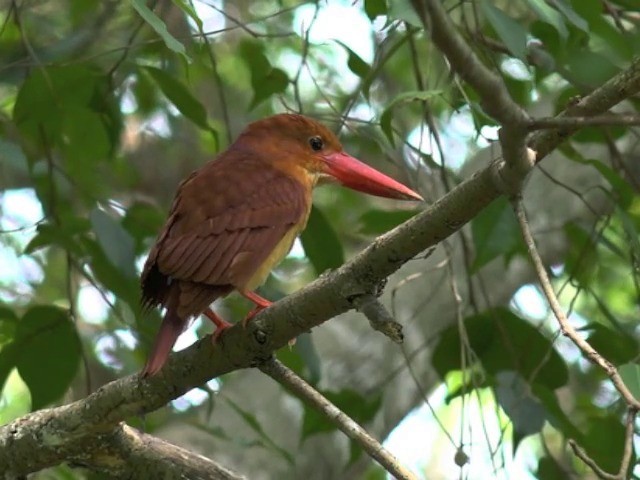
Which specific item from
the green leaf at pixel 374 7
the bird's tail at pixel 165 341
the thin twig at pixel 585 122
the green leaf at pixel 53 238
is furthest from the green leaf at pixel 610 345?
the thin twig at pixel 585 122

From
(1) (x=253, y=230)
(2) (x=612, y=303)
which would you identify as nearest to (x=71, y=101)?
(1) (x=253, y=230)

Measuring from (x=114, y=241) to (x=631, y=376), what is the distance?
152 centimetres

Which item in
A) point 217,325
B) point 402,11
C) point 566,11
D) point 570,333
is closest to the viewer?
point 570,333

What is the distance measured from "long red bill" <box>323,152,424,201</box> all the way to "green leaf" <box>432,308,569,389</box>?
459 mm

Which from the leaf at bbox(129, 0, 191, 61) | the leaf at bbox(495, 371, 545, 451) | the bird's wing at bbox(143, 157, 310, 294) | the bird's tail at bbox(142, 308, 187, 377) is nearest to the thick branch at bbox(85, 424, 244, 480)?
the bird's tail at bbox(142, 308, 187, 377)

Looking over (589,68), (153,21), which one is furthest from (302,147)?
(153,21)

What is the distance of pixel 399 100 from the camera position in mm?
2504

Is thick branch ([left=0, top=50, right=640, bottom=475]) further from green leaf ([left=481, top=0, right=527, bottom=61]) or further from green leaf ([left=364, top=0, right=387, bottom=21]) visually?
green leaf ([left=364, top=0, right=387, bottom=21])

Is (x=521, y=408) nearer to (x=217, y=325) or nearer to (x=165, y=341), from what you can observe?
(x=217, y=325)

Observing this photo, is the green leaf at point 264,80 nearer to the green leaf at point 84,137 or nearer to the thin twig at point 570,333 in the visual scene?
the green leaf at point 84,137

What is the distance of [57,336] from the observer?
10.8 ft

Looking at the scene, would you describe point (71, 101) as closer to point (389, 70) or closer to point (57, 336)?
point (57, 336)

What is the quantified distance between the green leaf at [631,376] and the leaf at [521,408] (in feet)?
2.29

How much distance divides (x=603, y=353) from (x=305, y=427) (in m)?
0.82
